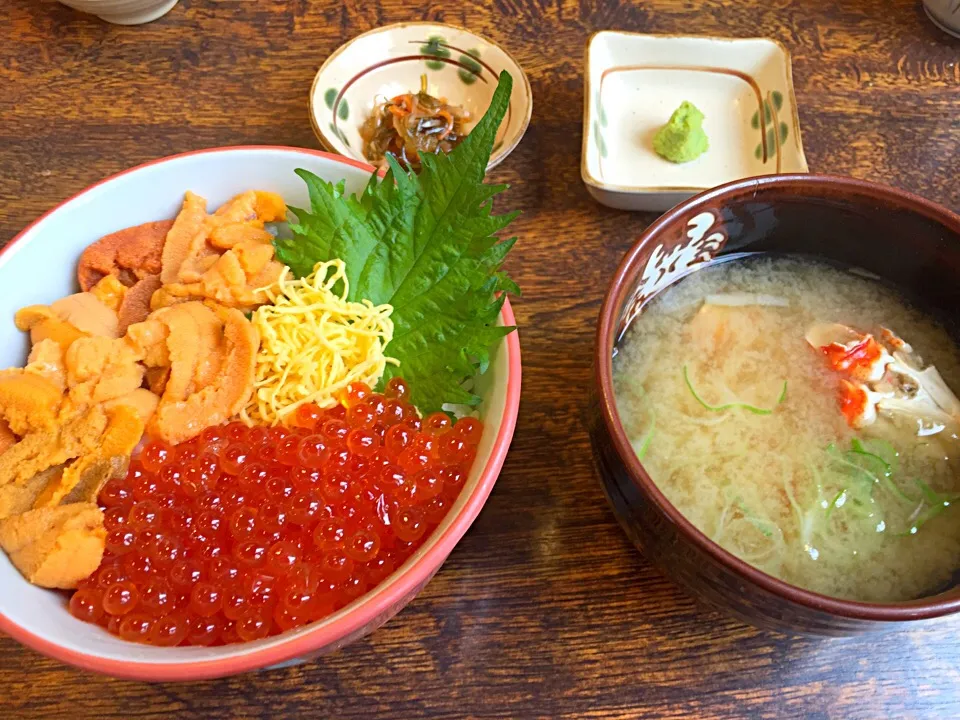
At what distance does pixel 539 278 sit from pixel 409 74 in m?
0.72

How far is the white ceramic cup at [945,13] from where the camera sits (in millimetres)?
1732

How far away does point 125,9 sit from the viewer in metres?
1.67

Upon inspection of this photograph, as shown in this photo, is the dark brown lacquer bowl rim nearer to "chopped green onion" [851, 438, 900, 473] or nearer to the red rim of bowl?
the red rim of bowl

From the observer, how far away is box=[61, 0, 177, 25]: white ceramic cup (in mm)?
1636

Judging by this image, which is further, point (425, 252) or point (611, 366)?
point (425, 252)

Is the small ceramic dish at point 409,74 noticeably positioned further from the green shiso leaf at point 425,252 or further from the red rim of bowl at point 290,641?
the red rim of bowl at point 290,641

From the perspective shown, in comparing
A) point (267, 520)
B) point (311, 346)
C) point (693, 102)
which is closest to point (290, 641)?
point (267, 520)

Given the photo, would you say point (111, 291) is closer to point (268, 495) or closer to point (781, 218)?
point (268, 495)

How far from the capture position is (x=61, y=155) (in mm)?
1521

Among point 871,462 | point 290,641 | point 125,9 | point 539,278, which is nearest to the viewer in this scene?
point 290,641

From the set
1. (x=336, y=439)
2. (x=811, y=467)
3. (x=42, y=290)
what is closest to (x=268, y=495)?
(x=336, y=439)

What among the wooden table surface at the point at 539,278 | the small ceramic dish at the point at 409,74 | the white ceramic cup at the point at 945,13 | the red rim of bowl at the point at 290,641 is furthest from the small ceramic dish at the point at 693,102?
the red rim of bowl at the point at 290,641

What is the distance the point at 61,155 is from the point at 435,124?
82 centimetres

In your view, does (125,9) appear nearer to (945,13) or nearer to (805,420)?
(805,420)
